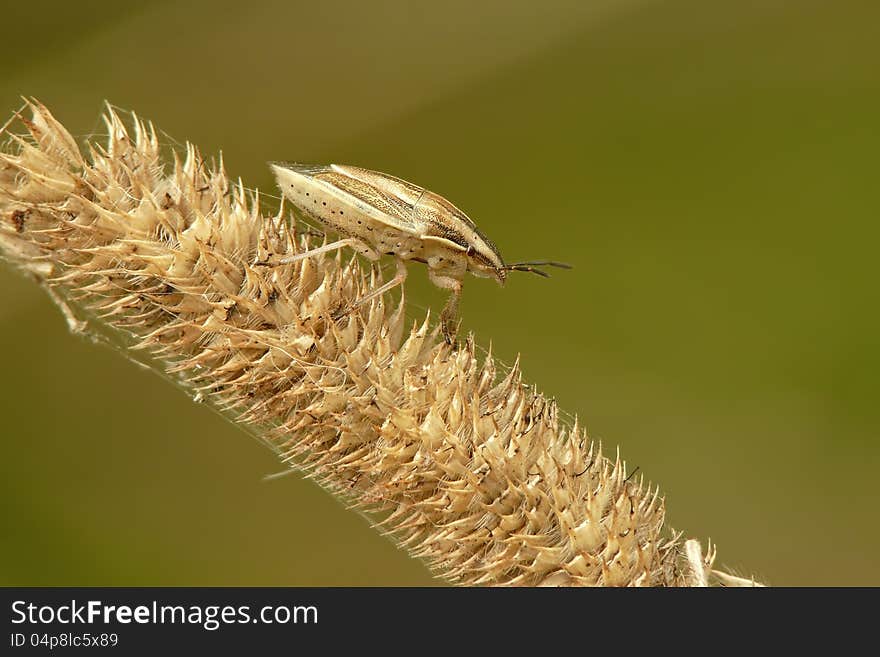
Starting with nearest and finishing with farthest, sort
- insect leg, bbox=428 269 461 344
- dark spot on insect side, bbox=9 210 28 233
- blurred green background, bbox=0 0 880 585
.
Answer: dark spot on insect side, bbox=9 210 28 233, insect leg, bbox=428 269 461 344, blurred green background, bbox=0 0 880 585

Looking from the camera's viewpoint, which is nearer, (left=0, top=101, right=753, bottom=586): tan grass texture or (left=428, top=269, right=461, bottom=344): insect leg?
(left=0, top=101, right=753, bottom=586): tan grass texture

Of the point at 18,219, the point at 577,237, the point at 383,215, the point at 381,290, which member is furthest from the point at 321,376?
the point at 577,237

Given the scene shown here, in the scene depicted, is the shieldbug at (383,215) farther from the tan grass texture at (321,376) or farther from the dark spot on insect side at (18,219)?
the dark spot on insect side at (18,219)

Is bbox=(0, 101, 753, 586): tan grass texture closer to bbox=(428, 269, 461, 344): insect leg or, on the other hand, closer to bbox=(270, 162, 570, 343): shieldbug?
Result: bbox=(428, 269, 461, 344): insect leg

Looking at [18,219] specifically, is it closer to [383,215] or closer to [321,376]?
[321,376]

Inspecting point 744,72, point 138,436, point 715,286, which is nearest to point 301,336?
point 138,436

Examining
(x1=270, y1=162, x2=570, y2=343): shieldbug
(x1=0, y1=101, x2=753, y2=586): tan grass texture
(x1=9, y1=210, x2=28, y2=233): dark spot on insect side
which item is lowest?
(x1=0, y1=101, x2=753, y2=586): tan grass texture

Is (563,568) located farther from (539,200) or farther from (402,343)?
(539,200)

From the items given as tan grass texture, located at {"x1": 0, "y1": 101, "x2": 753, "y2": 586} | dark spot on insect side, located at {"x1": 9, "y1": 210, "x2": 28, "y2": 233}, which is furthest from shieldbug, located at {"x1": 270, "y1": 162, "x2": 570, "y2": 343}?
dark spot on insect side, located at {"x1": 9, "y1": 210, "x2": 28, "y2": 233}
